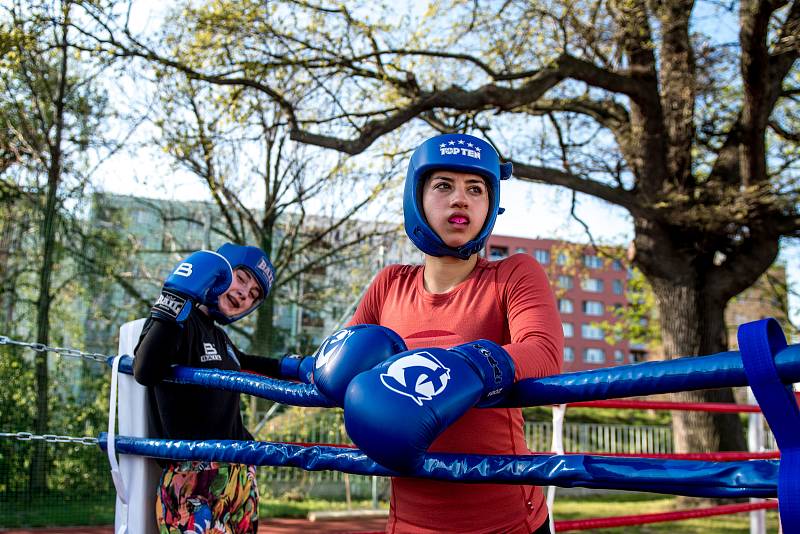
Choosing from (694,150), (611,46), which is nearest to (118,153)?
(611,46)

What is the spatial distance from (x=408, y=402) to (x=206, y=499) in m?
1.33

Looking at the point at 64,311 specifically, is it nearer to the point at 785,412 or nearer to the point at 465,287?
the point at 465,287

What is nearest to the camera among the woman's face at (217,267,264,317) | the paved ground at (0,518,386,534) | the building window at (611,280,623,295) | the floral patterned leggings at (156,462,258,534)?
the floral patterned leggings at (156,462,258,534)

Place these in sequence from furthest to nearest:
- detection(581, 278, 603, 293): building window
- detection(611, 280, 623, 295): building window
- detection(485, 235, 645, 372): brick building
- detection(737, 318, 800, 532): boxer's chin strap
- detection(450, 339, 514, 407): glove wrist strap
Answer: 1. detection(611, 280, 623, 295): building window
2. detection(581, 278, 603, 293): building window
3. detection(485, 235, 645, 372): brick building
4. detection(450, 339, 514, 407): glove wrist strap
5. detection(737, 318, 800, 532): boxer's chin strap

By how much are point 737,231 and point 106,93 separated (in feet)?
23.8

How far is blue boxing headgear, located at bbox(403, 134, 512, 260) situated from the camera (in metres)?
1.46

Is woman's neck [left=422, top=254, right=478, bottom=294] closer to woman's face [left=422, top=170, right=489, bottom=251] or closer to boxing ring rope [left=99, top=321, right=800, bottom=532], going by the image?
woman's face [left=422, top=170, right=489, bottom=251]

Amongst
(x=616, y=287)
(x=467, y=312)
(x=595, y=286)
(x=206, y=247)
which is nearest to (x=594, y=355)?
(x=595, y=286)

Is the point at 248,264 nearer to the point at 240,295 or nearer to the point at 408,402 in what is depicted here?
the point at 240,295

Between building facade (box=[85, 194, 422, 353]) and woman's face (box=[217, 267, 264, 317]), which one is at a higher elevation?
building facade (box=[85, 194, 422, 353])

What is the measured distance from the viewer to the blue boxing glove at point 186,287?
1.81m

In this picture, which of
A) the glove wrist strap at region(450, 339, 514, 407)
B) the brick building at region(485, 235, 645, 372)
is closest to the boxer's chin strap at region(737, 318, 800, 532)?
the glove wrist strap at region(450, 339, 514, 407)

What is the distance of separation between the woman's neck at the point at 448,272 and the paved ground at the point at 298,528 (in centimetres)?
435

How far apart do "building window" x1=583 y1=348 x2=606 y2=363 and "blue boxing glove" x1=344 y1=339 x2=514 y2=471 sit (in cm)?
4828
